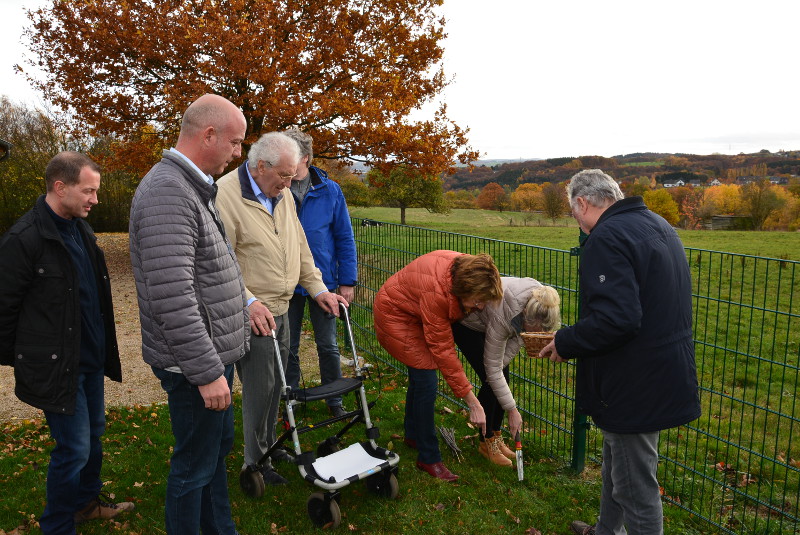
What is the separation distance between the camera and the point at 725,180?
163ft

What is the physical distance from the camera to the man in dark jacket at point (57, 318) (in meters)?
2.90

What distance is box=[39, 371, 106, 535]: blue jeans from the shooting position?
3.01 m

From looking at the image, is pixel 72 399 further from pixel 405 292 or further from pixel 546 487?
pixel 546 487

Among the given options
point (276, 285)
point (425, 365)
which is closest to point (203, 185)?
point (276, 285)

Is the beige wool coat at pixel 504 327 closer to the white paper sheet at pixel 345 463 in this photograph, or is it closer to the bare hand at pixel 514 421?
the bare hand at pixel 514 421

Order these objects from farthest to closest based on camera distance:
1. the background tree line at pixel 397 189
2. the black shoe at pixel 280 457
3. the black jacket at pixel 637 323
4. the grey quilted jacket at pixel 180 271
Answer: the background tree line at pixel 397 189
the black shoe at pixel 280 457
the black jacket at pixel 637 323
the grey quilted jacket at pixel 180 271

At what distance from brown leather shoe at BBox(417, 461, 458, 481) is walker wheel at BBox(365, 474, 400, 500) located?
35cm

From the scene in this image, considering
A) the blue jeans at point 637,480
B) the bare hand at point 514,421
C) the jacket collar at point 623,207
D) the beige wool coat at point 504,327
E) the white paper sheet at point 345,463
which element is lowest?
the white paper sheet at point 345,463

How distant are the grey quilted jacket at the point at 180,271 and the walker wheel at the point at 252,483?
5.20ft

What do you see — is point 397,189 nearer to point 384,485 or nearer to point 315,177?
point 315,177

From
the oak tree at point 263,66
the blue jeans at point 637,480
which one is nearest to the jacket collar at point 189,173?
the blue jeans at point 637,480

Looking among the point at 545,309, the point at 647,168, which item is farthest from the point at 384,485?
the point at 647,168

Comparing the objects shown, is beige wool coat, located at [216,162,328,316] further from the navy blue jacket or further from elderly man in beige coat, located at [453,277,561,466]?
elderly man in beige coat, located at [453,277,561,466]

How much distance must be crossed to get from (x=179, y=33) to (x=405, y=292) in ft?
38.4
